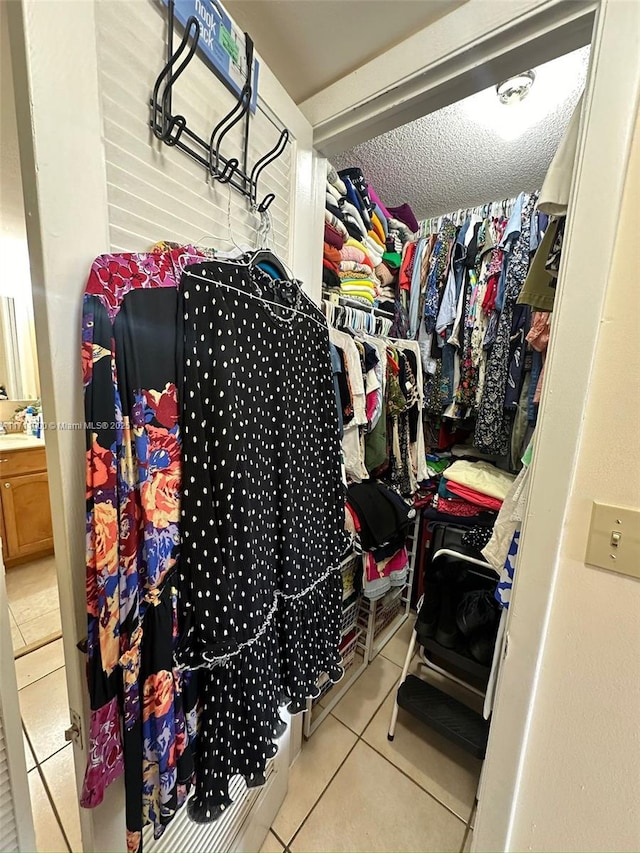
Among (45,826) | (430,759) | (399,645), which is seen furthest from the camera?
(399,645)

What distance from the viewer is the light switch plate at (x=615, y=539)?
57 cm

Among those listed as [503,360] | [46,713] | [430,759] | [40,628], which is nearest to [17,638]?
[40,628]

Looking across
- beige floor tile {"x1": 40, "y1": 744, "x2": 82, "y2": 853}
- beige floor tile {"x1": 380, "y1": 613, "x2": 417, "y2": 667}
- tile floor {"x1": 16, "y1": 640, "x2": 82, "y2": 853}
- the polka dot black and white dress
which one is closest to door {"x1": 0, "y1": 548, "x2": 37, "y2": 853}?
the polka dot black and white dress

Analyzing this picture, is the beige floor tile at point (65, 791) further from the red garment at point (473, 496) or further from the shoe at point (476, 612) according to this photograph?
the red garment at point (473, 496)

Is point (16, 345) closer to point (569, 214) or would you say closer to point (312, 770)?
point (312, 770)

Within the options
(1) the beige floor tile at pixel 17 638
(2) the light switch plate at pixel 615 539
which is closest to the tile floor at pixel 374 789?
(2) the light switch plate at pixel 615 539

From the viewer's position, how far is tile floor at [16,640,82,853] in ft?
3.36

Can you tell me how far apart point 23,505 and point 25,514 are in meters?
0.07

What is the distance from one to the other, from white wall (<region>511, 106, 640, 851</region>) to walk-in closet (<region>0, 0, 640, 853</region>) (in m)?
0.03

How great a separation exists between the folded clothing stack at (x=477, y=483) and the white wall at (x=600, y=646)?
3.45ft

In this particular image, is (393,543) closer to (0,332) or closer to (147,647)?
(147,647)

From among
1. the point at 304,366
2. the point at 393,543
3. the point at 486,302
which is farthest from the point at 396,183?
the point at 393,543

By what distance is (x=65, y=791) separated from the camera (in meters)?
1.12

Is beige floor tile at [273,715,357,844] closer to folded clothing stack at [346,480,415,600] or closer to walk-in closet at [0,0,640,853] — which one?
walk-in closet at [0,0,640,853]
